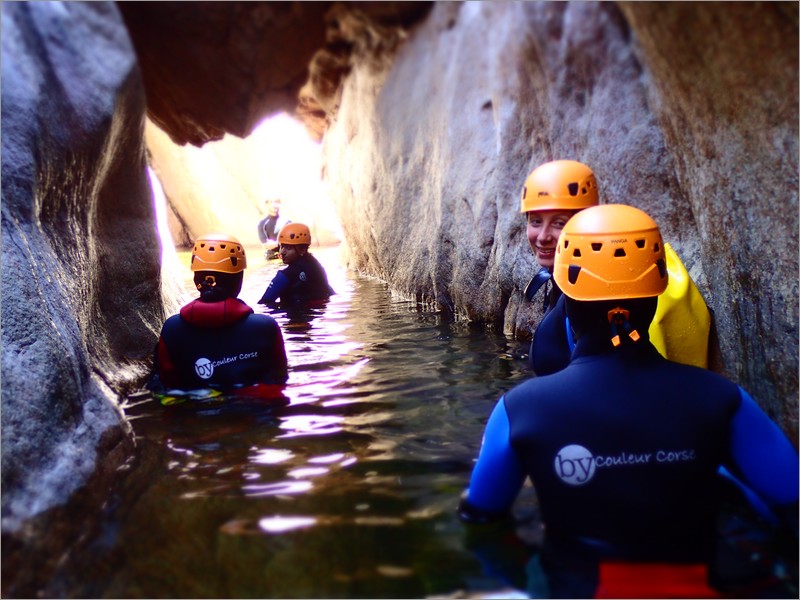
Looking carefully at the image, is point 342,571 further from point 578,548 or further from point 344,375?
point 344,375

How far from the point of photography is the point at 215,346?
5199 millimetres

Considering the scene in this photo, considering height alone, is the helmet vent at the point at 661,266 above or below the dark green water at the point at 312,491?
above

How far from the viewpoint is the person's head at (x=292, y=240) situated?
376 inches

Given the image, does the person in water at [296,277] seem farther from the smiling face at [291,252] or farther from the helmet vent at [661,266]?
the helmet vent at [661,266]

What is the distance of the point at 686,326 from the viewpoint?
397 centimetres

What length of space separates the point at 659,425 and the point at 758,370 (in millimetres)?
1501

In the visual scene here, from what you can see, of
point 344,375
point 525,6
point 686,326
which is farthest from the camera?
point 525,6

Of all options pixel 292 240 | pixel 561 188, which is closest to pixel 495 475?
pixel 561 188

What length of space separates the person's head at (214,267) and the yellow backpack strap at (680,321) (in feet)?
9.95

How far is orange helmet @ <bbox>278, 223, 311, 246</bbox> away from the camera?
31.3 ft

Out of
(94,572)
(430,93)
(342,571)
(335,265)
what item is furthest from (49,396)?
(335,265)

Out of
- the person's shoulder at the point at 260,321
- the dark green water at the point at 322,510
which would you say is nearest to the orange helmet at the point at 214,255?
the person's shoulder at the point at 260,321

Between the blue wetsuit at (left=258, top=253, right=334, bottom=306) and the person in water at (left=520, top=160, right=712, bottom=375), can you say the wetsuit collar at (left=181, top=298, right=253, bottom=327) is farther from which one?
the blue wetsuit at (left=258, top=253, right=334, bottom=306)

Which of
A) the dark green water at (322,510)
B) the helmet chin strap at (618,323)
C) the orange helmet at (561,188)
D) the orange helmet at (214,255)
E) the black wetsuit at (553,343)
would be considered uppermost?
the orange helmet at (561,188)
